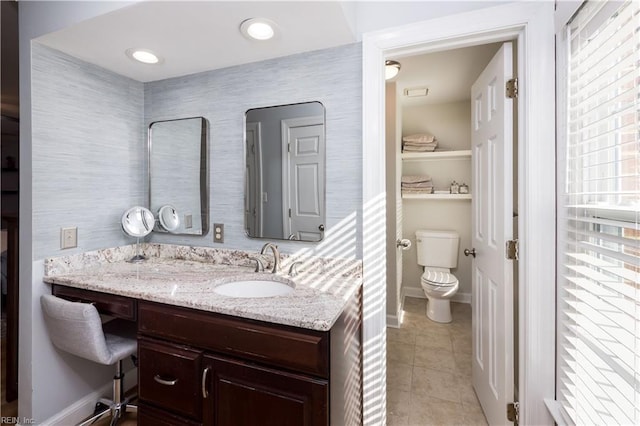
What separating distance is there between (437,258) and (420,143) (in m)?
1.27

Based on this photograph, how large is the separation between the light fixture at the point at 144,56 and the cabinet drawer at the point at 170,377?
1.47m

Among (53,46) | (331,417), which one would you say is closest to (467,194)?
(331,417)

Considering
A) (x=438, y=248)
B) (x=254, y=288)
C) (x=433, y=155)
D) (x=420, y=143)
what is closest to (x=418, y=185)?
(x=433, y=155)

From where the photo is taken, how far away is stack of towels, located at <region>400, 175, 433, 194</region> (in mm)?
3264

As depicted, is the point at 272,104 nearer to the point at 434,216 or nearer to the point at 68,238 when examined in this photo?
the point at 68,238

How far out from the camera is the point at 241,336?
112cm

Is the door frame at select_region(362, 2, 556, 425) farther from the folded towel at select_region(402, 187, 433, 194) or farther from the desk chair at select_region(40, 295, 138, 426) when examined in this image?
the folded towel at select_region(402, 187, 433, 194)

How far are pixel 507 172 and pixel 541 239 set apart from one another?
35cm

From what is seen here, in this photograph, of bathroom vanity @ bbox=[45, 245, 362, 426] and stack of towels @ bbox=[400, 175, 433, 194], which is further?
stack of towels @ bbox=[400, 175, 433, 194]

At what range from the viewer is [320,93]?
63.0 inches

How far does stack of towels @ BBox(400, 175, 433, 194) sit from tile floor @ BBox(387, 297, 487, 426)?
1.32 metres

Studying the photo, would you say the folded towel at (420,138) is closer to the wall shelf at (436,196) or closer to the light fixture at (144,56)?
the wall shelf at (436,196)

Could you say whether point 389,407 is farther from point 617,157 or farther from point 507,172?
point 617,157

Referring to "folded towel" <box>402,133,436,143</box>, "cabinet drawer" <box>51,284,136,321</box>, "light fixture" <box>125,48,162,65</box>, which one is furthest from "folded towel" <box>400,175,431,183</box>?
"cabinet drawer" <box>51,284,136,321</box>
